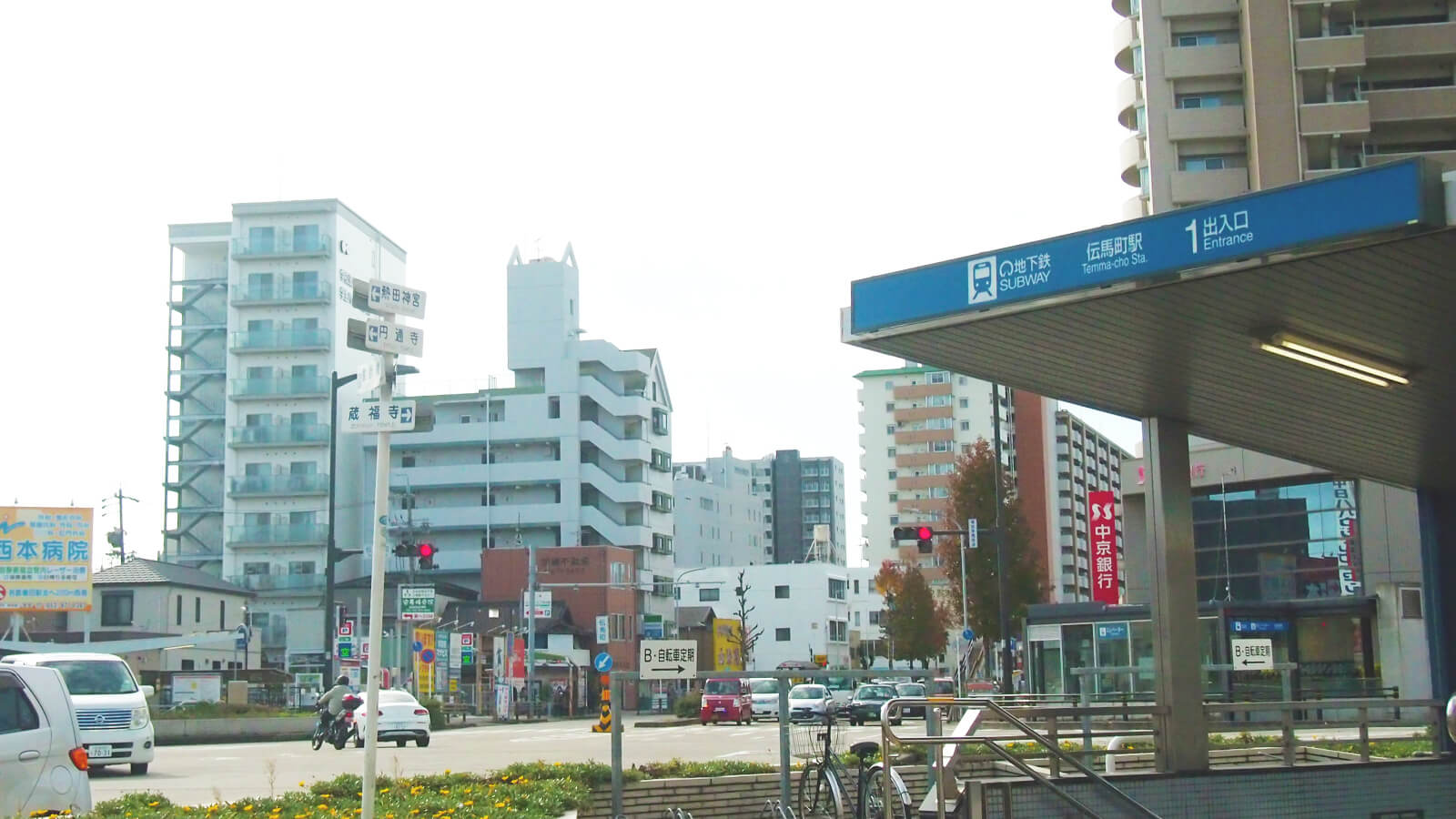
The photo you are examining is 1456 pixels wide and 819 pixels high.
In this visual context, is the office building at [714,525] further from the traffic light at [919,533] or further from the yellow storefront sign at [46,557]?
the traffic light at [919,533]

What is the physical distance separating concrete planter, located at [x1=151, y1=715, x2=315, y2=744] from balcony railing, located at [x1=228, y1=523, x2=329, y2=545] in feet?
171

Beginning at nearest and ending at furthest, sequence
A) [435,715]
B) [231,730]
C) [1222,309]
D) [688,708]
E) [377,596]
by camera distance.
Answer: [377,596], [1222,309], [231,730], [435,715], [688,708]

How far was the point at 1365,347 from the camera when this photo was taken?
11.5 metres

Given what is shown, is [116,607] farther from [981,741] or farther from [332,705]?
[981,741]

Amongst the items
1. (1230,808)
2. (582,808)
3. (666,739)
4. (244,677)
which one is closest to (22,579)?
(244,677)

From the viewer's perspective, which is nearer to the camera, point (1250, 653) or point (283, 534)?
point (1250, 653)

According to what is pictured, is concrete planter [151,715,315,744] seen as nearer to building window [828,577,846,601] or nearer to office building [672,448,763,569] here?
office building [672,448,763,569]

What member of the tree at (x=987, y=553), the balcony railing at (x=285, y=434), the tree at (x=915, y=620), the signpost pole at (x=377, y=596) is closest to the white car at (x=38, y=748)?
the signpost pole at (x=377, y=596)

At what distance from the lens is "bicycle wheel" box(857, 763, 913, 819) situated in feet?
36.9

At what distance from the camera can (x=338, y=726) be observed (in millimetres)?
32875

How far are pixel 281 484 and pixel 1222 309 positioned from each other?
293 feet

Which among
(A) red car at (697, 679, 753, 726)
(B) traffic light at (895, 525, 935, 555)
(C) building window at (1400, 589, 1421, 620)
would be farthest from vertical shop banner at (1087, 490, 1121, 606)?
(C) building window at (1400, 589, 1421, 620)

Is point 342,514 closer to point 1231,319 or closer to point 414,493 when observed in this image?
point 414,493

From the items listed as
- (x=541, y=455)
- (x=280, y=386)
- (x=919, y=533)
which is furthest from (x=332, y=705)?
(x=280, y=386)
